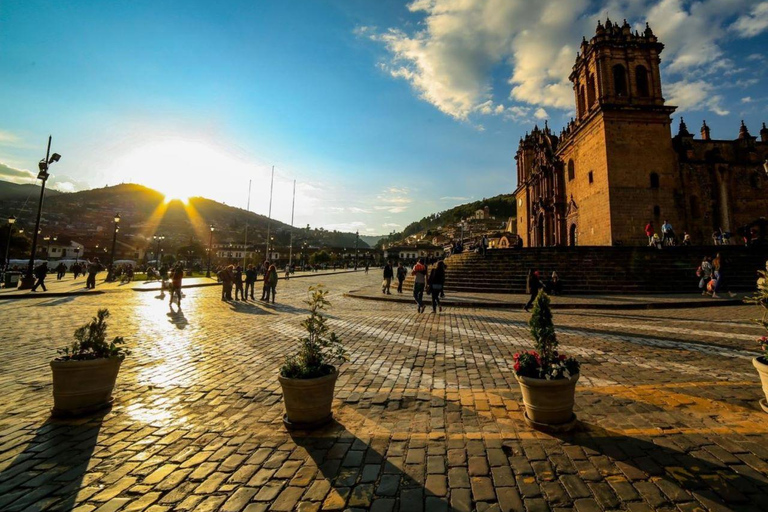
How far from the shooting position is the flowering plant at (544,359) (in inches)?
129

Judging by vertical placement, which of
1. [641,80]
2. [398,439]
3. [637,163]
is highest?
[641,80]

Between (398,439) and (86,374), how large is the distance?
3.58 m

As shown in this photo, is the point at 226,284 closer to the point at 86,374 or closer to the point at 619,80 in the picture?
the point at 86,374

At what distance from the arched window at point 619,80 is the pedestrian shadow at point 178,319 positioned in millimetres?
34739

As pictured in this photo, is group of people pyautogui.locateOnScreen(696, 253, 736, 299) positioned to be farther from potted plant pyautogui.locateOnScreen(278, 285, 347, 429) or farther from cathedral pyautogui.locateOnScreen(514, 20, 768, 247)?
potted plant pyautogui.locateOnScreen(278, 285, 347, 429)

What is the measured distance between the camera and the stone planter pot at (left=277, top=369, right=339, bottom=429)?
327cm

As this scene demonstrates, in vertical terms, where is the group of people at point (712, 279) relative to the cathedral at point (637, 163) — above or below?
below

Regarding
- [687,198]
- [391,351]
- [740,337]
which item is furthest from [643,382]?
[687,198]

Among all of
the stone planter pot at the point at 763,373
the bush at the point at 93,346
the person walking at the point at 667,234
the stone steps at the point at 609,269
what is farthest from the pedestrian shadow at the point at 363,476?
the person walking at the point at 667,234

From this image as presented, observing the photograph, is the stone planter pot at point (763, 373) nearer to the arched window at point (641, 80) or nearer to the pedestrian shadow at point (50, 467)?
the pedestrian shadow at point (50, 467)

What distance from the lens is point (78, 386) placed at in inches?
144

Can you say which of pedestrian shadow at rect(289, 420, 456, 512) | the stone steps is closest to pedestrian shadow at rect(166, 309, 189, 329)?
pedestrian shadow at rect(289, 420, 456, 512)

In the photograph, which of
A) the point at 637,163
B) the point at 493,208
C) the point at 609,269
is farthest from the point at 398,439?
the point at 493,208

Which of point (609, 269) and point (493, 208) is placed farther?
point (493, 208)
